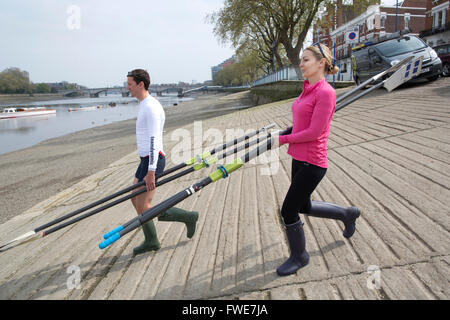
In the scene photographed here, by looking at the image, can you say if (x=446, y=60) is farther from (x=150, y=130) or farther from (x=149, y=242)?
(x=149, y=242)

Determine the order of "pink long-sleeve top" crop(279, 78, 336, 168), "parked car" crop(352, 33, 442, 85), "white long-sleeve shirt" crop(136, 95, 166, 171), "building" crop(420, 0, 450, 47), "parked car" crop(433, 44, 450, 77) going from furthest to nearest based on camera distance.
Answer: "building" crop(420, 0, 450, 47), "parked car" crop(433, 44, 450, 77), "parked car" crop(352, 33, 442, 85), "white long-sleeve shirt" crop(136, 95, 166, 171), "pink long-sleeve top" crop(279, 78, 336, 168)

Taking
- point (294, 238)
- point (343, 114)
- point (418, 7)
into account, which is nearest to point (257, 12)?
point (343, 114)

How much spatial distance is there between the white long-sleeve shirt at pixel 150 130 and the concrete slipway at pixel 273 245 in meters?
1.18

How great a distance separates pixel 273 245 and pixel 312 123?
150cm

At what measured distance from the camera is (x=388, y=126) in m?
6.49

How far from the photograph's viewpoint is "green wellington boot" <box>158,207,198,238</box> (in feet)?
11.0

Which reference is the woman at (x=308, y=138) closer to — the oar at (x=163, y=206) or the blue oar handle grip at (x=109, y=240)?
the oar at (x=163, y=206)

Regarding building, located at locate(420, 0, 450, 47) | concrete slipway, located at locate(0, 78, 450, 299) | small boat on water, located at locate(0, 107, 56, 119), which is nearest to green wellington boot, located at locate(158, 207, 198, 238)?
concrete slipway, located at locate(0, 78, 450, 299)

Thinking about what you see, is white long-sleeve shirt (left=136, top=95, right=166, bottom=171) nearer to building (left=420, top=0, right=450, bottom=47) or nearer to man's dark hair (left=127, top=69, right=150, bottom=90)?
man's dark hair (left=127, top=69, right=150, bottom=90)

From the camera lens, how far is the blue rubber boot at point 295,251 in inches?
102

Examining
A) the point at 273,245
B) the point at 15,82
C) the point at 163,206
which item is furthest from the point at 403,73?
the point at 15,82

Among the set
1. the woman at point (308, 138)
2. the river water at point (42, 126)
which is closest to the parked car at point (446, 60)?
the woman at point (308, 138)

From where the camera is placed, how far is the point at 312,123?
2350 millimetres

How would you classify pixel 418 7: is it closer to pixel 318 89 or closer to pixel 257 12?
pixel 257 12
